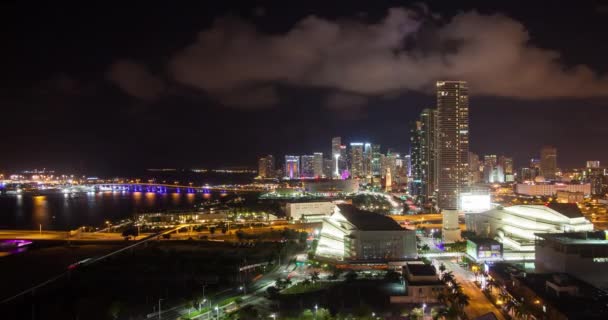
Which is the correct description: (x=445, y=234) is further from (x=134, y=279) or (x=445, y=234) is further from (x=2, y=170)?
(x=2, y=170)

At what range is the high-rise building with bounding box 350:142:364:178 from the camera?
2331 inches

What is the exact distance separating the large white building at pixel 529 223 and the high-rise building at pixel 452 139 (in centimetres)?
1182

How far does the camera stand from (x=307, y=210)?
2728cm

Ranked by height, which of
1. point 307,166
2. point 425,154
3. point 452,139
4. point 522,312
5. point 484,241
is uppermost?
point 452,139

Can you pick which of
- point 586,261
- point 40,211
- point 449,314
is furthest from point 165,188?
point 449,314

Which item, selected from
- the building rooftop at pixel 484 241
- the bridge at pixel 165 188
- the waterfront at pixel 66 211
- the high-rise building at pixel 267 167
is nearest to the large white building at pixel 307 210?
the waterfront at pixel 66 211

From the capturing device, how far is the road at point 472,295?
33.7 feet

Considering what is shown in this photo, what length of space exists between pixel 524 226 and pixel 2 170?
7723cm

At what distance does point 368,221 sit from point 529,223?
6.51 meters

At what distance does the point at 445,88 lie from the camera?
31.3 m

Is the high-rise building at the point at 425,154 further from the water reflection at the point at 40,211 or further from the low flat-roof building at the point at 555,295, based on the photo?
the water reflection at the point at 40,211

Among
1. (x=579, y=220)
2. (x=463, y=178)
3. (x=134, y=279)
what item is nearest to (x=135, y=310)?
(x=134, y=279)

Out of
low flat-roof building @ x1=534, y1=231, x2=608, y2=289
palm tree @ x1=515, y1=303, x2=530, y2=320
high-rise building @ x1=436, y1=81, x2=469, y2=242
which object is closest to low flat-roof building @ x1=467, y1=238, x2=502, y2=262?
low flat-roof building @ x1=534, y1=231, x2=608, y2=289

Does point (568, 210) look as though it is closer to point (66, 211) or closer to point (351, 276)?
point (351, 276)
